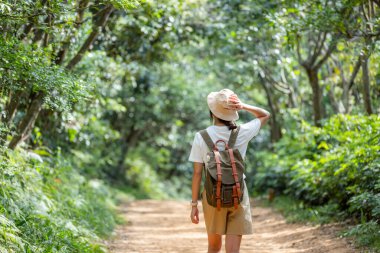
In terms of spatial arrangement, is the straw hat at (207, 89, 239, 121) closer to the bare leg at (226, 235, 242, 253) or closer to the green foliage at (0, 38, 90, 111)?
the bare leg at (226, 235, 242, 253)

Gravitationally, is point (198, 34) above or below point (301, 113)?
above

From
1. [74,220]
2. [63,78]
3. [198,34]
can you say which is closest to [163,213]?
[198,34]

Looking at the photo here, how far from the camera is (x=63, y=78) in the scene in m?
6.75

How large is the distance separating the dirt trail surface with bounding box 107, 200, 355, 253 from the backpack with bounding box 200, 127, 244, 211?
337 centimetres

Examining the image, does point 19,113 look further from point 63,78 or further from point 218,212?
point 218,212

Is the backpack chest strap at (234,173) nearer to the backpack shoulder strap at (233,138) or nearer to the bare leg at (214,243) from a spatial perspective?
the backpack shoulder strap at (233,138)

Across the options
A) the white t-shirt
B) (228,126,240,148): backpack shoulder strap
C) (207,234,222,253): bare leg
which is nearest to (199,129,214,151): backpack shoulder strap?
the white t-shirt

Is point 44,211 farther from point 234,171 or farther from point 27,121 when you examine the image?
point 234,171

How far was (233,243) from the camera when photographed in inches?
206

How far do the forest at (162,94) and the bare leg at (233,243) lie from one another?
2.18m

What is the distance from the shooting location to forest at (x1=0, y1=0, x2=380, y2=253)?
23.5ft

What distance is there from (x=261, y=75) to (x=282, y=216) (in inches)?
282

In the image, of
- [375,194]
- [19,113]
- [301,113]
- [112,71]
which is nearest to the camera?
[375,194]

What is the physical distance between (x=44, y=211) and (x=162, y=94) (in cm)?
1689
